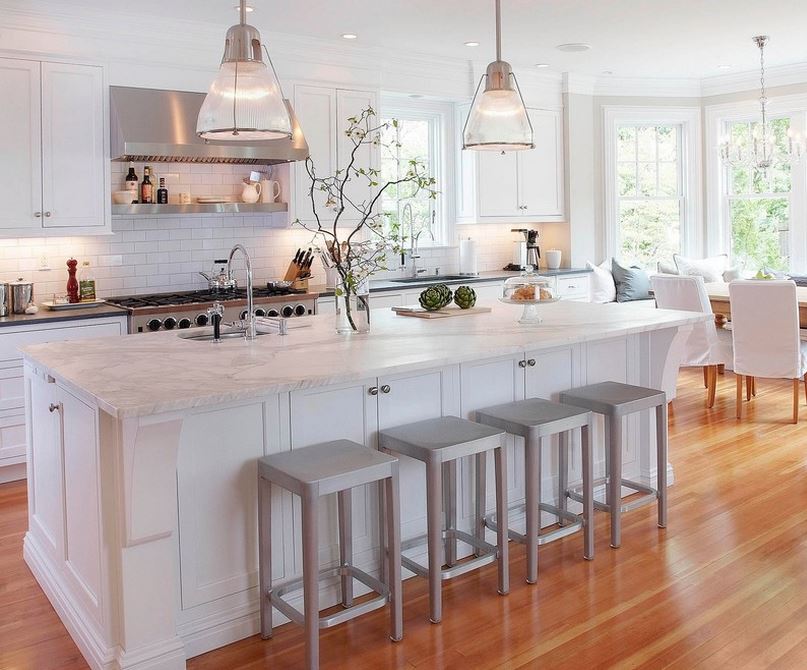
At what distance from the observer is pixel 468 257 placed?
23.8 ft

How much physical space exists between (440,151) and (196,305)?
9.90 feet

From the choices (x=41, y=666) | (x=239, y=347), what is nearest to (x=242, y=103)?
(x=239, y=347)

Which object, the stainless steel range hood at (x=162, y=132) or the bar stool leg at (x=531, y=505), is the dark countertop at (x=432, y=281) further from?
the bar stool leg at (x=531, y=505)

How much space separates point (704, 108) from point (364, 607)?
7030mm

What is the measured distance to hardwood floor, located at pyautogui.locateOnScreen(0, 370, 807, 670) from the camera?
2715 mm

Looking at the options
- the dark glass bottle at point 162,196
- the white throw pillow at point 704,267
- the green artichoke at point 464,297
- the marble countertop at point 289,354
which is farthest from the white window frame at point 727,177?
the dark glass bottle at point 162,196

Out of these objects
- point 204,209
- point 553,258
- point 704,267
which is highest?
point 204,209

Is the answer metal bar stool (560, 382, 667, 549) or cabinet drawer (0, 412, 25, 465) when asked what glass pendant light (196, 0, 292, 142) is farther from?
cabinet drawer (0, 412, 25, 465)

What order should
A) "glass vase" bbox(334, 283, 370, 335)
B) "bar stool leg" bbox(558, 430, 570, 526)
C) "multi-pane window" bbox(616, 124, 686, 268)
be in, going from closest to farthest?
1. "glass vase" bbox(334, 283, 370, 335)
2. "bar stool leg" bbox(558, 430, 570, 526)
3. "multi-pane window" bbox(616, 124, 686, 268)

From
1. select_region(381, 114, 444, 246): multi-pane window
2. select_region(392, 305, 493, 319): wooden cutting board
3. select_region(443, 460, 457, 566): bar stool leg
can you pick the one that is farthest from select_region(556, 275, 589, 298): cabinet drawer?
select_region(443, 460, 457, 566): bar stool leg

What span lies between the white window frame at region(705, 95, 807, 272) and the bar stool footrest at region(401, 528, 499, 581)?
5.63 meters

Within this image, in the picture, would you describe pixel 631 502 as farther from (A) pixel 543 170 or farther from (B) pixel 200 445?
(A) pixel 543 170

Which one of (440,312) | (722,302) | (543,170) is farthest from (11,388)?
(543,170)

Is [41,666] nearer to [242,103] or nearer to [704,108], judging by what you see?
[242,103]
